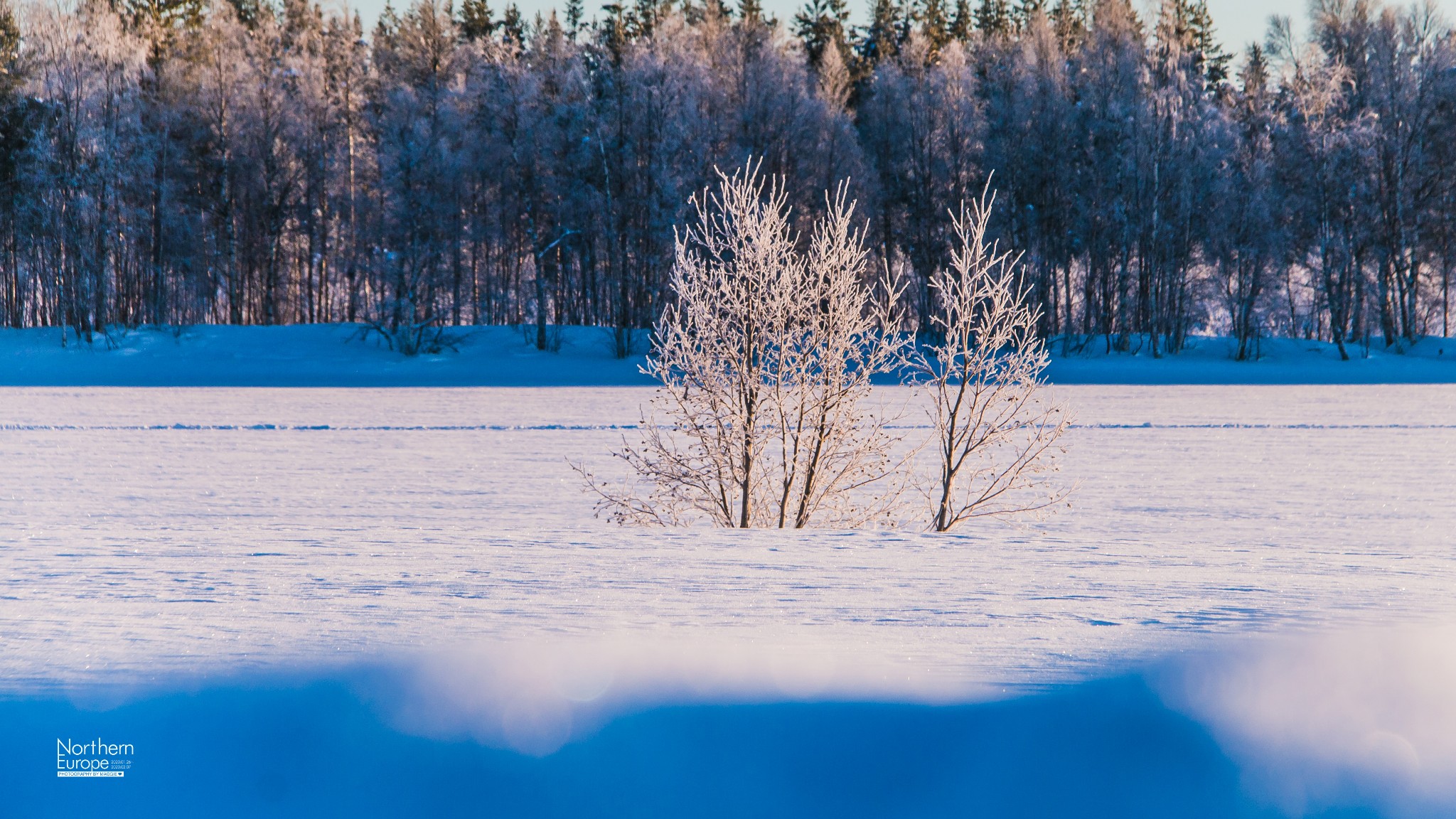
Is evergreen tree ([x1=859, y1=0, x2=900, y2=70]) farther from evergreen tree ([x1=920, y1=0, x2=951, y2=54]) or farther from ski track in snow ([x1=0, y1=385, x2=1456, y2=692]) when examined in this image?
ski track in snow ([x1=0, y1=385, x2=1456, y2=692])

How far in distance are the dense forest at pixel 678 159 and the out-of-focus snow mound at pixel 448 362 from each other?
1.08 metres

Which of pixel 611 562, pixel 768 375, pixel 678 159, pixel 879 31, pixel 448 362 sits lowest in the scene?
pixel 611 562

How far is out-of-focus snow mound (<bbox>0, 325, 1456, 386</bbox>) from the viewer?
3519 cm

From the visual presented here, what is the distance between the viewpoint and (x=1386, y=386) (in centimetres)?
3256

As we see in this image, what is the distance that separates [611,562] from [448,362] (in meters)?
31.2

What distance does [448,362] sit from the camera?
38.1 metres

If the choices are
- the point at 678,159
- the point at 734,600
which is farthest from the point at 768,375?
the point at 678,159

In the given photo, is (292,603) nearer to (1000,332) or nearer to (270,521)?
(270,521)

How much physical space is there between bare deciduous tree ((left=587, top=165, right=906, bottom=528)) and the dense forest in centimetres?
2664

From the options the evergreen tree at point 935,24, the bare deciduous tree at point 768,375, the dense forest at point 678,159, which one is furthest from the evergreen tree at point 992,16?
the bare deciduous tree at point 768,375

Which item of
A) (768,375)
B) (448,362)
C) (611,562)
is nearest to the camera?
(611,562)

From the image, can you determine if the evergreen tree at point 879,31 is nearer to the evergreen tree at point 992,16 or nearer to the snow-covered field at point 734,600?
the evergreen tree at point 992,16

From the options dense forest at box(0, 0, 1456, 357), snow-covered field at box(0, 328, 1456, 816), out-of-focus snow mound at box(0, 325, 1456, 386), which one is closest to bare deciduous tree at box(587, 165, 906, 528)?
snow-covered field at box(0, 328, 1456, 816)

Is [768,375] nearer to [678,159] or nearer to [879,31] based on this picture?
[678,159]
